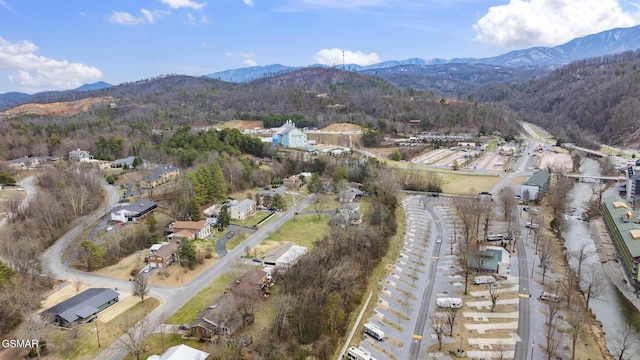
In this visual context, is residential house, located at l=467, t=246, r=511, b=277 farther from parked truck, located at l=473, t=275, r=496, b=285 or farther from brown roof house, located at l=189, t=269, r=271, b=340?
brown roof house, located at l=189, t=269, r=271, b=340

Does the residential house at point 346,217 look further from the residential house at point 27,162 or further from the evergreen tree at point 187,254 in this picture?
the residential house at point 27,162

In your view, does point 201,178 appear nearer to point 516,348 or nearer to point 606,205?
point 516,348

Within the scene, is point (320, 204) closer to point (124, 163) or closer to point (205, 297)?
point (205, 297)

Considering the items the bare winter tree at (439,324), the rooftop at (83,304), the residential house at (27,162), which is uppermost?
the residential house at (27,162)

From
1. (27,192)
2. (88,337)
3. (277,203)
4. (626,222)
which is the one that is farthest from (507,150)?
(27,192)

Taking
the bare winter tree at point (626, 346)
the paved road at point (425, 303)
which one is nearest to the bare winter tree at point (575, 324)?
the bare winter tree at point (626, 346)

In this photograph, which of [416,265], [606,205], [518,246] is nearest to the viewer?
[416,265]

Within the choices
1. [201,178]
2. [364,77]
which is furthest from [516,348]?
[364,77]
